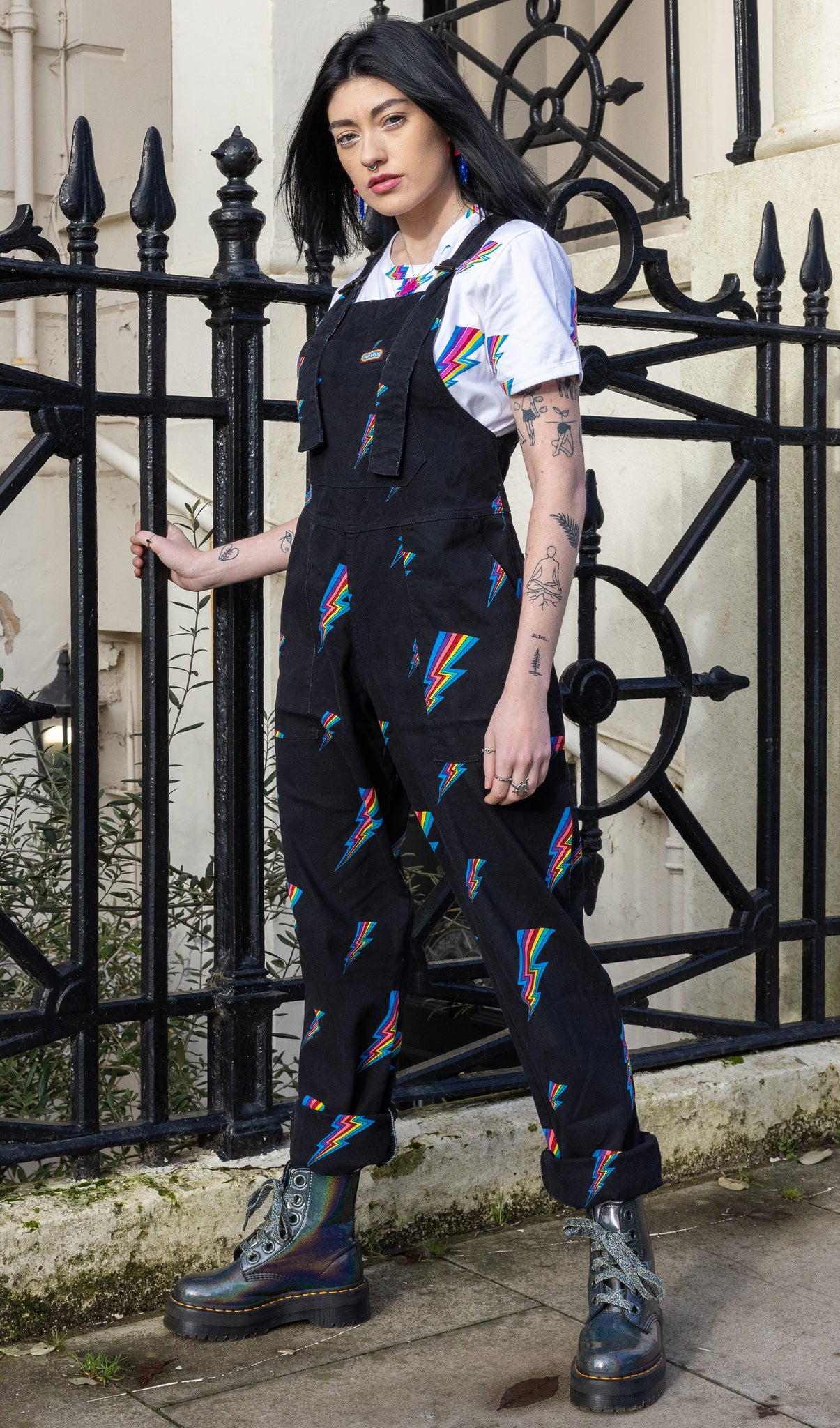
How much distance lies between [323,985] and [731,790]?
5.37 ft

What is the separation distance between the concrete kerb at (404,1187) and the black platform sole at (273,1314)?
12 cm

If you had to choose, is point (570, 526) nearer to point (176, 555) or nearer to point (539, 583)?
point (539, 583)

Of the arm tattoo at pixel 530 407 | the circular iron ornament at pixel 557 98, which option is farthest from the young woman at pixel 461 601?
the circular iron ornament at pixel 557 98

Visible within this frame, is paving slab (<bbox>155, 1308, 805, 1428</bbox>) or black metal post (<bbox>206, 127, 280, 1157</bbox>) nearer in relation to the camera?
paving slab (<bbox>155, 1308, 805, 1428</bbox>)

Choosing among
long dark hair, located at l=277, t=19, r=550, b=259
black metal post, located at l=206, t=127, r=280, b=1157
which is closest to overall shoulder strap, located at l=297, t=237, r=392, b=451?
long dark hair, located at l=277, t=19, r=550, b=259

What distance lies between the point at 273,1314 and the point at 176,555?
3.95 feet

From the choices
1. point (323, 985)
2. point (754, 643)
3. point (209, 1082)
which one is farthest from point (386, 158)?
point (754, 643)

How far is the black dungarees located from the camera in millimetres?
2084

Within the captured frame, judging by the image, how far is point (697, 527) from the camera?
3100 mm

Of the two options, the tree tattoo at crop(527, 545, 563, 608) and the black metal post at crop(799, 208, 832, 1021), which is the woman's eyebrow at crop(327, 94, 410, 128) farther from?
the black metal post at crop(799, 208, 832, 1021)

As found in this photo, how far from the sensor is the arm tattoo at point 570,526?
2055 millimetres

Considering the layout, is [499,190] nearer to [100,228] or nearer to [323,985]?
[323,985]

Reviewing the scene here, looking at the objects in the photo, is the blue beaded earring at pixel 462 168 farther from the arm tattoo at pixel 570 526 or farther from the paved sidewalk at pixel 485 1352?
the paved sidewalk at pixel 485 1352

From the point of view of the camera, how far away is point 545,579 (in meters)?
2.05
